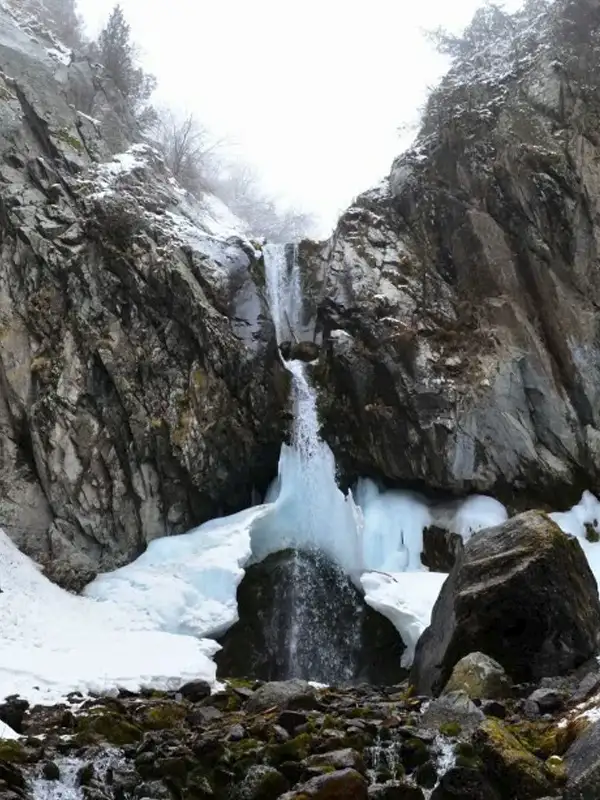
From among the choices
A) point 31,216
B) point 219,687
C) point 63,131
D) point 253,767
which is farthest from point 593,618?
point 63,131

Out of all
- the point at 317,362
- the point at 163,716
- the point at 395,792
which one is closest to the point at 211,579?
the point at 163,716

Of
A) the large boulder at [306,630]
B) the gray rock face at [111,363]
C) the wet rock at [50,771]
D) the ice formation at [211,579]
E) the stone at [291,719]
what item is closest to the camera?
the wet rock at [50,771]

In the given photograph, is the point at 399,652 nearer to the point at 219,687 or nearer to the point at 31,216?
the point at 219,687

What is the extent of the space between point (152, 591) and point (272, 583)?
286 centimetres

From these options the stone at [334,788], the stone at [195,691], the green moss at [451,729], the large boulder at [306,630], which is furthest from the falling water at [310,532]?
the stone at [334,788]

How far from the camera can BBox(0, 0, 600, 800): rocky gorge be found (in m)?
15.4

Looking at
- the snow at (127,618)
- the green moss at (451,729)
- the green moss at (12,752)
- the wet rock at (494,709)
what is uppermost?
the snow at (127,618)

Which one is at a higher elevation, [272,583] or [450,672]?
[272,583]

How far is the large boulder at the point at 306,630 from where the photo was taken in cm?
1424

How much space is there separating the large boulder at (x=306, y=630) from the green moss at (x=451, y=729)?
8007 millimetres

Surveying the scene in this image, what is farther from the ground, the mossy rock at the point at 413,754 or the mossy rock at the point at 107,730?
the mossy rock at the point at 107,730

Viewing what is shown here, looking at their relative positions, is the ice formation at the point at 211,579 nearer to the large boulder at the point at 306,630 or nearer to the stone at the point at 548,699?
the large boulder at the point at 306,630

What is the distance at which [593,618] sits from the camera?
978cm

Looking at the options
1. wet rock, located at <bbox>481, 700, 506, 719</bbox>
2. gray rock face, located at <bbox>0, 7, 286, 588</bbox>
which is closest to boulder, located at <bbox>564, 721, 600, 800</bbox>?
wet rock, located at <bbox>481, 700, 506, 719</bbox>
